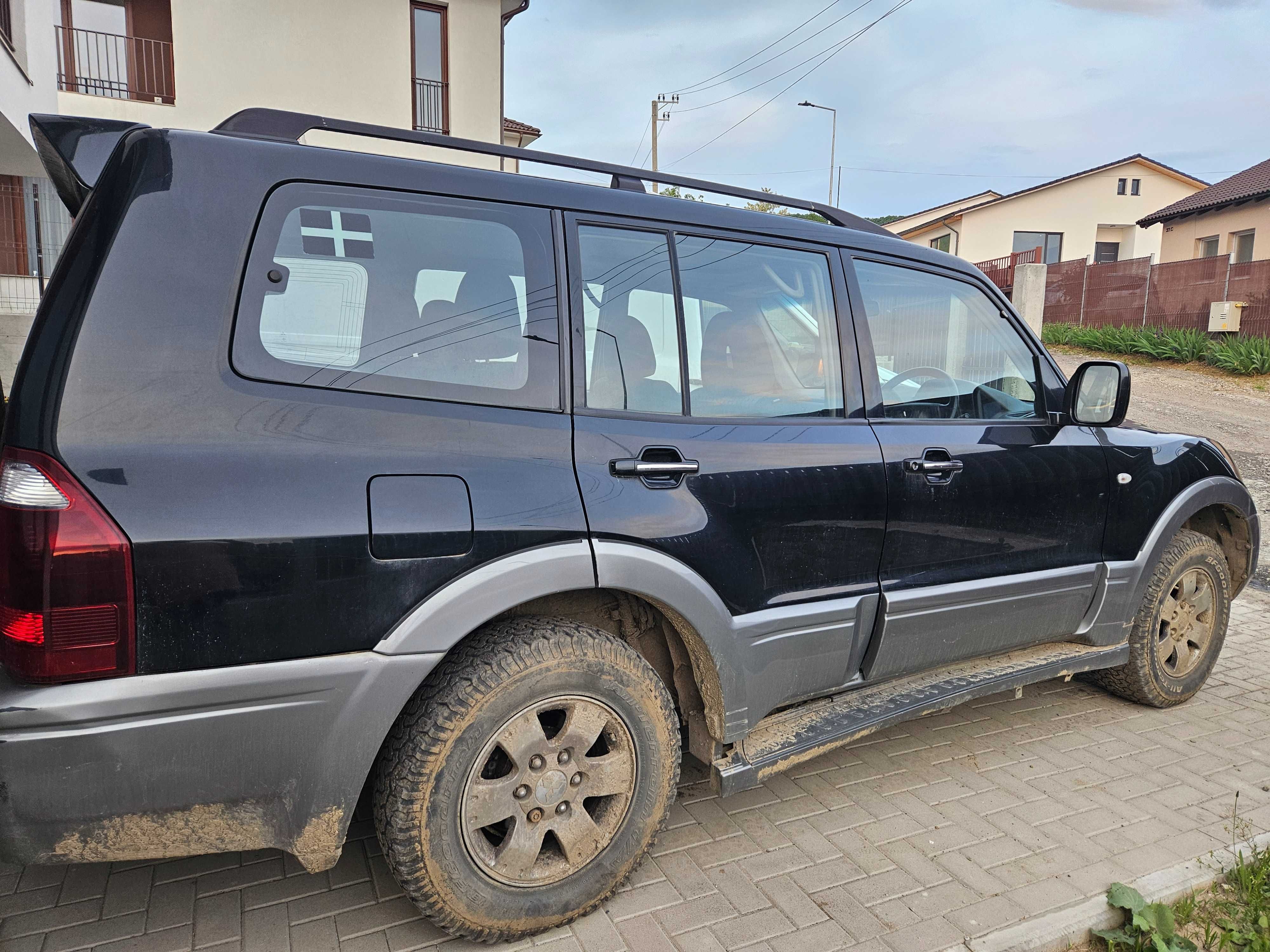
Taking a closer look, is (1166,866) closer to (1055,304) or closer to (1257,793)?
(1257,793)

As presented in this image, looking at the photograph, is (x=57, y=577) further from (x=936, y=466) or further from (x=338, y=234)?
(x=936, y=466)

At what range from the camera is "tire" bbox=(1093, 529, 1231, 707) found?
380cm

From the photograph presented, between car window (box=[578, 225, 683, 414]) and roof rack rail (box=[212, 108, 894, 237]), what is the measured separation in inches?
7.9

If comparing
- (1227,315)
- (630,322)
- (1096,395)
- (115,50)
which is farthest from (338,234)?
(1227,315)

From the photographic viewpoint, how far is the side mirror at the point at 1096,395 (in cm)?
342

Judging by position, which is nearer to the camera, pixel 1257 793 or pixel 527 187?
pixel 527 187

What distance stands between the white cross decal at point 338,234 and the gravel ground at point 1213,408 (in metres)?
8.63

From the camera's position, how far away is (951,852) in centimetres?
282

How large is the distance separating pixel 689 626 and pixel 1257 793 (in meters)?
2.45

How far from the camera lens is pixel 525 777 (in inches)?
88.5

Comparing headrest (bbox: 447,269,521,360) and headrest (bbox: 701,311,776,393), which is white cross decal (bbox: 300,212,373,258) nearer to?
headrest (bbox: 447,269,521,360)

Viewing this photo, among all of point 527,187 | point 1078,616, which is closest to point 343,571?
point 527,187

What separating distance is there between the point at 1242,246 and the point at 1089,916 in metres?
29.6

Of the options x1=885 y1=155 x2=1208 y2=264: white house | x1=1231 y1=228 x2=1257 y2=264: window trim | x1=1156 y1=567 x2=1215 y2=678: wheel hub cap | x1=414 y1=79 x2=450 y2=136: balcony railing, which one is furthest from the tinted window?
x1=885 y1=155 x2=1208 y2=264: white house
